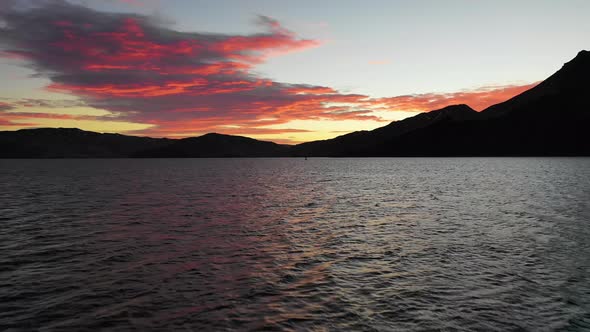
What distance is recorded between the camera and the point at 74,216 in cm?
4584

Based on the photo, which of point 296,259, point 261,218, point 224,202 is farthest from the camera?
point 224,202

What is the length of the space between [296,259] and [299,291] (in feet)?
21.0

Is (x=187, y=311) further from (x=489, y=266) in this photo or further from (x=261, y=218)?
(x=261, y=218)

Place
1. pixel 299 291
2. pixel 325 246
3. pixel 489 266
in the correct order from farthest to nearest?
pixel 325 246 → pixel 489 266 → pixel 299 291

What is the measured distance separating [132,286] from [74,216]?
31972mm

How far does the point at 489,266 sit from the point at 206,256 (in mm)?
19014

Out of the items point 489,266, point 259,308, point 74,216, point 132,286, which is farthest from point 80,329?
point 74,216

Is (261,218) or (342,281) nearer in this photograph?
(342,281)

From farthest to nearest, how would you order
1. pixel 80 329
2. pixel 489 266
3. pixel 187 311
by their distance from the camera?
1. pixel 489 266
2. pixel 187 311
3. pixel 80 329

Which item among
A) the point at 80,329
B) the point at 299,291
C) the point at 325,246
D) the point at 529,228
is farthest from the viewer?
the point at 529,228

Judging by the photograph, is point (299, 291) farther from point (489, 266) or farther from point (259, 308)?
point (489, 266)

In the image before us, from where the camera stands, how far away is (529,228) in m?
36.4

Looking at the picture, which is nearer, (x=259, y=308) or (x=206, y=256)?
(x=259, y=308)

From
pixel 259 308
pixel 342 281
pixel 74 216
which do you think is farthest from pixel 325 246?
pixel 74 216
